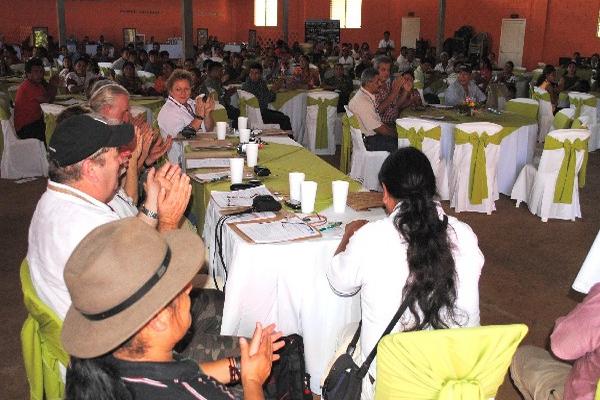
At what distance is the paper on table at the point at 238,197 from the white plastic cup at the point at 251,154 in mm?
486

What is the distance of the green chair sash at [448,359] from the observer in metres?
1.60

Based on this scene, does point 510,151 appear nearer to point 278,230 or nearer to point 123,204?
point 278,230

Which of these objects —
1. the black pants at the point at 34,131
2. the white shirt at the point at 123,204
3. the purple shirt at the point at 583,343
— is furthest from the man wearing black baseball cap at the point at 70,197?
the black pants at the point at 34,131

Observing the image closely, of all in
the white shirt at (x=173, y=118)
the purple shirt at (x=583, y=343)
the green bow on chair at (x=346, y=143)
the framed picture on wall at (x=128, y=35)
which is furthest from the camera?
the framed picture on wall at (x=128, y=35)

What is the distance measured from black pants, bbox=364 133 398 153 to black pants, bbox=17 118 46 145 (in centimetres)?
365

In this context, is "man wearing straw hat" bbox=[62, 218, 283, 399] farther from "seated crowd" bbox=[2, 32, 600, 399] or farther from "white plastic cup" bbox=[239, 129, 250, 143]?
"white plastic cup" bbox=[239, 129, 250, 143]

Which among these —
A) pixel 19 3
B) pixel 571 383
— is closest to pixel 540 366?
pixel 571 383

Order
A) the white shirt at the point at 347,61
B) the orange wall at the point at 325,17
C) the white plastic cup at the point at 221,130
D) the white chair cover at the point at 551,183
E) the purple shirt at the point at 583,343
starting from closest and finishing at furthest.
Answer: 1. the purple shirt at the point at 583,343
2. the white plastic cup at the point at 221,130
3. the white chair cover at the point at 551,183
4. the orange wall at the point at 325,17
5. the white shirt at the point at 347,61

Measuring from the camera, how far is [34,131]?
6773 millimetres

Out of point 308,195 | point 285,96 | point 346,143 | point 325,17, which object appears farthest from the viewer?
point 325,17

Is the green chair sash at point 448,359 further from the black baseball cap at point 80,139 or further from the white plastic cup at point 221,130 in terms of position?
the white plastic cup at point 221,130

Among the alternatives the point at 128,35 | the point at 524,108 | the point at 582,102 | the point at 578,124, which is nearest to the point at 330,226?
the point at 578,124

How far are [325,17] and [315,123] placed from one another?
13.5m

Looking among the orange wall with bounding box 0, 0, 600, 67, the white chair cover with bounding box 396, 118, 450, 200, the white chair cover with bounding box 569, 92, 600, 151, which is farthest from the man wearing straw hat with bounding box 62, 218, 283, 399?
the orange wall with bounding box 0, 0, 600, 67
